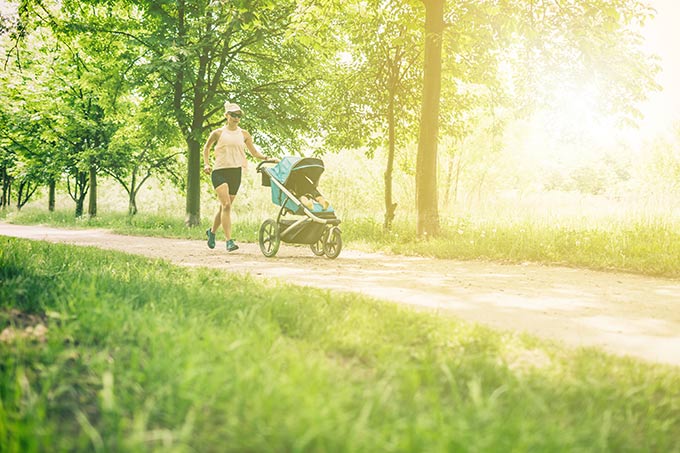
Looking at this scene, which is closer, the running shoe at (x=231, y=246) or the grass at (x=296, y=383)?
the grass at (x=296, y=383)

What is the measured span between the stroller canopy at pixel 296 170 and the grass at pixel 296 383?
16.3 ft

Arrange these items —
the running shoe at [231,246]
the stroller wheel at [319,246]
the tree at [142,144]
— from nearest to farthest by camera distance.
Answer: the stroller wheel at [319,246] → the running shoe at [231,246] → the tree at [142,144]

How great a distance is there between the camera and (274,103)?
60.8ft

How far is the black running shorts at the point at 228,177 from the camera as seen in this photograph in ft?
31.8

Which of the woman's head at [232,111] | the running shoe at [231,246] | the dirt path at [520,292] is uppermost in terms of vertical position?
the woman's head at [232,111]

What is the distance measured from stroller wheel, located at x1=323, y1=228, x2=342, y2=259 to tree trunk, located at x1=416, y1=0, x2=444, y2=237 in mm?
2604

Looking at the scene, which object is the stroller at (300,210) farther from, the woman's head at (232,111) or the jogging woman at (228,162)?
the woman's head at (232,111)

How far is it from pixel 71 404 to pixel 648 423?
2.41 meters

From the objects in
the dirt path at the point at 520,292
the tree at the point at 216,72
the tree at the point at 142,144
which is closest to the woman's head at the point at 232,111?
the dirt path at the point at 520,292

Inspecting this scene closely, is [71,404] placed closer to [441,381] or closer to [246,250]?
[441,381]

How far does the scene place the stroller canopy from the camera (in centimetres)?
869

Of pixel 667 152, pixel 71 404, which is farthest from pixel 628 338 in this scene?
pixel 667 152

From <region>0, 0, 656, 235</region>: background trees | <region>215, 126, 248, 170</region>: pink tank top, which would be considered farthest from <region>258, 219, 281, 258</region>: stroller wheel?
<region>0, 0, 656, 235</region>: background trees

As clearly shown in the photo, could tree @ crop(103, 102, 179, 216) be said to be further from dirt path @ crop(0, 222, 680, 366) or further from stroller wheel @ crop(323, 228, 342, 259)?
stroller wheel @ crop(323, 228, 342, 259)
